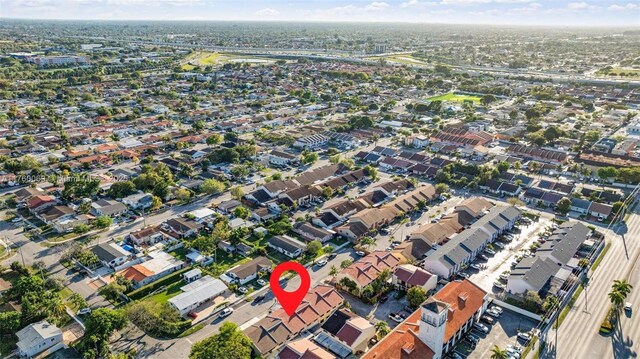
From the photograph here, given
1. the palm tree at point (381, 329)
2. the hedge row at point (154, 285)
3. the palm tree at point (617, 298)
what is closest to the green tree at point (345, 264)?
the palm tree at point (381, 329)

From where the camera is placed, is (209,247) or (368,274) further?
(209,247)

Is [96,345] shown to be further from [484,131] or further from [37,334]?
[484,131]

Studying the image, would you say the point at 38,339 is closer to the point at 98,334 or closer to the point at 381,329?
the point at 98,334

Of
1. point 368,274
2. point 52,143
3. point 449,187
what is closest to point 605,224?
point 449,187

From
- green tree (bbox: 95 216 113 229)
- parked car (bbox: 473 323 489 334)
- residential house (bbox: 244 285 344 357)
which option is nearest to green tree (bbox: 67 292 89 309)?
green tree (bbox: 95 216 113 229)

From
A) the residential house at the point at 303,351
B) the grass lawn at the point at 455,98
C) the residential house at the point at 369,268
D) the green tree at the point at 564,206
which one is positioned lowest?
the residential house at the point at 303,351

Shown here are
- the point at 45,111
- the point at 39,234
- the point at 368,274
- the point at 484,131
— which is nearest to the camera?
the point at 368,274

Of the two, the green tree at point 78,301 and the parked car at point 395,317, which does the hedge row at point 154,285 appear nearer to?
the green tree at point 78,301

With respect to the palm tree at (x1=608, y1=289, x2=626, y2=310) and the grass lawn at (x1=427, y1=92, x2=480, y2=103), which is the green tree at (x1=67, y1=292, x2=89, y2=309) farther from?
the grass lawn at (x1=427, y1=92, x2=480, y2=103)
